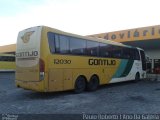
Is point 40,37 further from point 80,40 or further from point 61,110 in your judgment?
point 61,110

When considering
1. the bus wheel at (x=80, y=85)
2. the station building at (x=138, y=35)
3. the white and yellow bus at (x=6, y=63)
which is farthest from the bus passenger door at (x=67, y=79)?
the white and yellow bus at (x=6, y=63)

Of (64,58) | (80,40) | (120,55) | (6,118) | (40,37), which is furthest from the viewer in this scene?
(120,55)

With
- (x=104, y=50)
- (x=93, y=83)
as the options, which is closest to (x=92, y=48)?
(x=104, y=50)

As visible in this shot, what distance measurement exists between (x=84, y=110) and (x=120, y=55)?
9.31 m

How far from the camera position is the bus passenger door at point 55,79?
12117 mm

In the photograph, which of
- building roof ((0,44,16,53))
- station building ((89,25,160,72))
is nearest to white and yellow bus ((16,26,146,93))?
station building ((89,25,160,72))

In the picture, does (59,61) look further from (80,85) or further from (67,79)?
(80,85)

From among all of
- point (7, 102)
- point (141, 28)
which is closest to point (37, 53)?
point (7, 102)

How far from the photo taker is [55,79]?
12328mm

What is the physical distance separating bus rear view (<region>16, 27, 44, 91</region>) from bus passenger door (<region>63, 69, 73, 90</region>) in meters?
1.40

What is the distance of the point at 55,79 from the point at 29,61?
1453mm

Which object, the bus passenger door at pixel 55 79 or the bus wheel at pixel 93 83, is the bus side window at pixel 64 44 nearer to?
the bus passenger door at pixel 55 79

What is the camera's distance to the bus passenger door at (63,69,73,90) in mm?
12911

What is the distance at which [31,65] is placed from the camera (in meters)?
12.3
